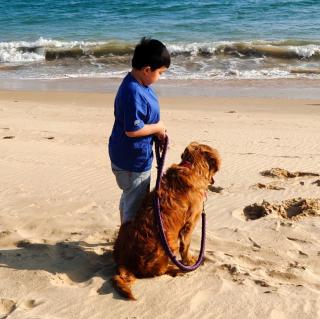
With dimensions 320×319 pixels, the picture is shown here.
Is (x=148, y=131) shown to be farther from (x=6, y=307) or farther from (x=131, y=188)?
(x=6, y=307)

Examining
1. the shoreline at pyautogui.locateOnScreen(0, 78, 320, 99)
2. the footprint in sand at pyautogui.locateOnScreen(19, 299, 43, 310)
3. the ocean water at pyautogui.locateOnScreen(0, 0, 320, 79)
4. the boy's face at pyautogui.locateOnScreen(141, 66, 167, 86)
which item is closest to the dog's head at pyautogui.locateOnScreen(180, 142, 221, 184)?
the boy's face at pyautogui.locateOnScreen(141, 66, 167, 86)

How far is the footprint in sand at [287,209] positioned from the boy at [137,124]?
1842mm

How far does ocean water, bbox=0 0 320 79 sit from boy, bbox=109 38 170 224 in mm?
11955

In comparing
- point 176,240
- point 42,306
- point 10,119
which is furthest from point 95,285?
point 10,119

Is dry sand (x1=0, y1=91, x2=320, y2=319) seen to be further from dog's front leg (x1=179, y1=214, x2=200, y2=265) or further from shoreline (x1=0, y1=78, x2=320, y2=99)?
shoreline (x1=0, y1=78, x2=320, y2=99)

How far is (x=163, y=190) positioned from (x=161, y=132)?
44 cm

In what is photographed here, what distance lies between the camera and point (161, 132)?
404 centimetres

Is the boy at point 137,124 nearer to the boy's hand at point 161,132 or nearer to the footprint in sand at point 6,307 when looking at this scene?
the boy's hand at point 161,132

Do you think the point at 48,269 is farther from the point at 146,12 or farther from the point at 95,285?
the point at 146,12

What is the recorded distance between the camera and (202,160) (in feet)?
13.3

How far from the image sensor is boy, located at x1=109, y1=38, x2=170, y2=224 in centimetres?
387

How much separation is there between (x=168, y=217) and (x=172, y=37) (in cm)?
1828

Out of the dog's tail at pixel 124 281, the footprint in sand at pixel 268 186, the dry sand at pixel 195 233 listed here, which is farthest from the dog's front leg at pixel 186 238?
the footprint in sand at pixel 268 186

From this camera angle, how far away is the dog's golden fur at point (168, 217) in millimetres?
3969
